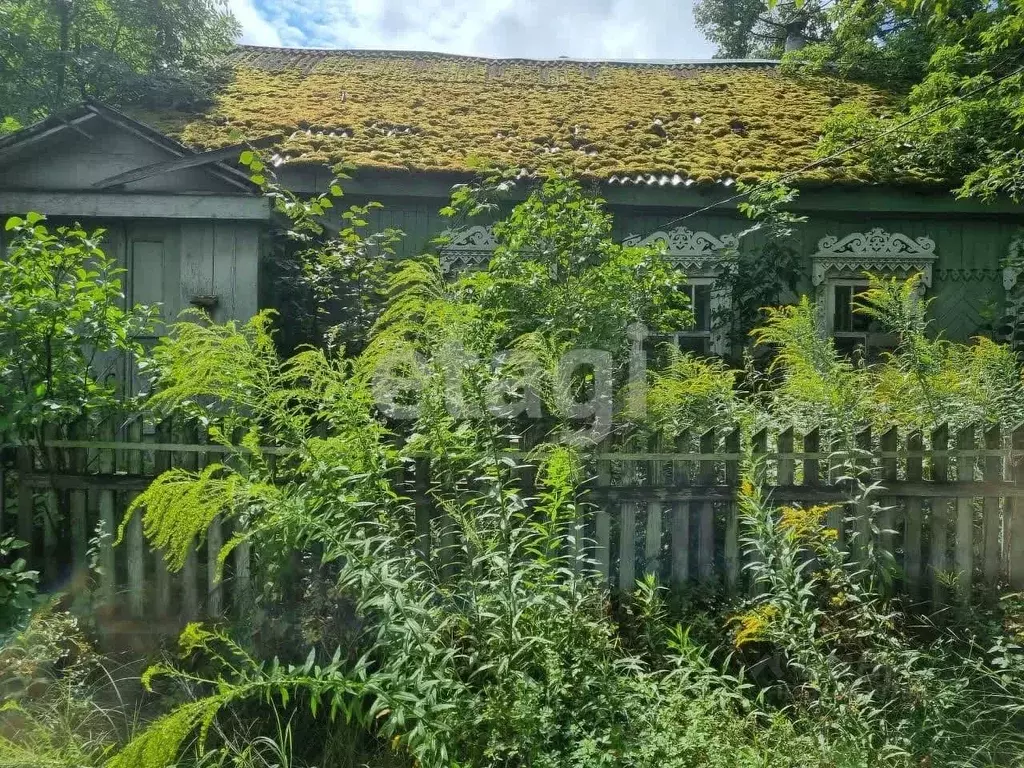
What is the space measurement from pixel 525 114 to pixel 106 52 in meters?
6.35

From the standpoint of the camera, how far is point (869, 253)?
927cm

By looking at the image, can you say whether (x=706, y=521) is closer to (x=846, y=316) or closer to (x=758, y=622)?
(x=758, y=622)

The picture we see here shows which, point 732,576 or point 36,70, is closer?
point 732,576

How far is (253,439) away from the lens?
3324mm

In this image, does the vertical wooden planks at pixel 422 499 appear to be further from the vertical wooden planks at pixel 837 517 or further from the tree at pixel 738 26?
the tree at pixel 738 26

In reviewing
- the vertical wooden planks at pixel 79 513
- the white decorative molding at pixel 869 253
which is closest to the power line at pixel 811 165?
the white decorative molding at pixel 869 253

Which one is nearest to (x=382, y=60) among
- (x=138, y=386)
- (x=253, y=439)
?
(x=138, y=386)

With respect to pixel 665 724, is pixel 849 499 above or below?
above

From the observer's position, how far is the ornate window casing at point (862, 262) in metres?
9.27

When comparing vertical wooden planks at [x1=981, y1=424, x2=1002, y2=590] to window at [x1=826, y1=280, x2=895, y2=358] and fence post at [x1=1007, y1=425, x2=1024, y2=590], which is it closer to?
fence post at [x1=1007, y1=425, x2=1024, y2=590]

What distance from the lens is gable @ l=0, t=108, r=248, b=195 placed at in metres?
7.05

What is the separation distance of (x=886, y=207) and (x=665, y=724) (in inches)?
312

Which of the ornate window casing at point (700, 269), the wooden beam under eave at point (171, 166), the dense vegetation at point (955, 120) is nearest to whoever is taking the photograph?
the wooden beam under eave at point (171, 166)

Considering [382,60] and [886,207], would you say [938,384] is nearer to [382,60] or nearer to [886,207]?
[886,207]
